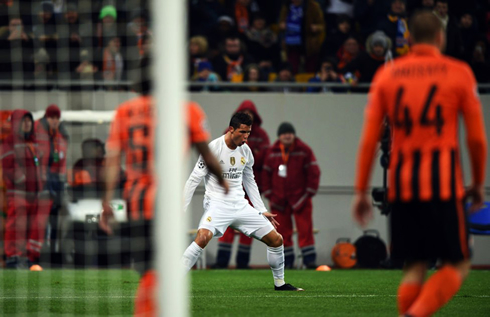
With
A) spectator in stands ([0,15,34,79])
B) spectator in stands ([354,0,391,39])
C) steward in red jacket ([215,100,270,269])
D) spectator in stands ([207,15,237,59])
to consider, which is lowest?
steward in red jacket ([215,100,270,269])

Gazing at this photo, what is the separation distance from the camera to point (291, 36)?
17.0m

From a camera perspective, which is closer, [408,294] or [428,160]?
[428,160]

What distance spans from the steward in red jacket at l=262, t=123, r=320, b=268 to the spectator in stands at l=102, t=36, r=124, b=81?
3099 mm

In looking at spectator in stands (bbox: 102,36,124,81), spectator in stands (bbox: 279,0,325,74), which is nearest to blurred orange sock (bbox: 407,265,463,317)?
spectator in stands (bbox: 102,36,124,81)

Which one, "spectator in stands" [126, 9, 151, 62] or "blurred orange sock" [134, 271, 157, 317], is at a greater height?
"spectator in stands" [126, 9, 151, 62]

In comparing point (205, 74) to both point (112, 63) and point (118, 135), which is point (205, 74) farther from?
point (118, 135)

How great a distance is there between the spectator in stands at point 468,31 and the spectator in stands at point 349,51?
2145 millimetres

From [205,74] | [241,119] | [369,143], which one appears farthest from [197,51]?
[369,143]

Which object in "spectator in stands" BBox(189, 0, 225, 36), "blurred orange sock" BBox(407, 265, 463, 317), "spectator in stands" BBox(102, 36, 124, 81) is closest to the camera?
"blurred orange sock" BBox(407, 265, 463, 317)

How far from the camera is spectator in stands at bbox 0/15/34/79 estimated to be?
13.6 metres

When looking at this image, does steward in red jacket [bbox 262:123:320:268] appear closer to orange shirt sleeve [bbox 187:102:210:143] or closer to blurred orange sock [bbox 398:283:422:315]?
orange shirt sleeve [bbox 187:102:210:143]

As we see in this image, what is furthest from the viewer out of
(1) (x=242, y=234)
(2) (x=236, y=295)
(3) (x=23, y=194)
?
(1) (x=242, y=234)

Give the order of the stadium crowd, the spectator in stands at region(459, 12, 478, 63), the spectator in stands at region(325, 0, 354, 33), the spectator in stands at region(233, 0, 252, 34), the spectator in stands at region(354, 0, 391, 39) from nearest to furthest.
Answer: the stadium crowd < the spectator in stands at region(354, 0, 391, 39) < the spectator in stands at region(459, 12, 478, 63) < the spectator in stands at region(233, 0, 252, 34) < the spectator in stands at region(325, 0, 354, 33)

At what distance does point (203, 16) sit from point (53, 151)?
15.3 feet
